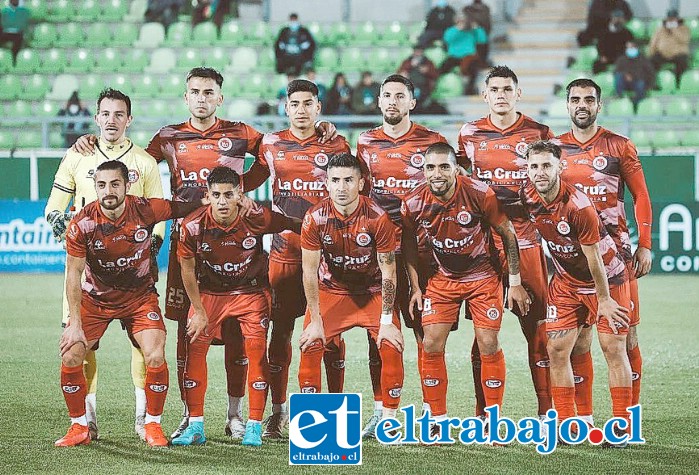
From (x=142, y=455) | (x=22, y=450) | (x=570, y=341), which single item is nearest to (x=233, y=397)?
(x=142, y=455)

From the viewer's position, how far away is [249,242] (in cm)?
662

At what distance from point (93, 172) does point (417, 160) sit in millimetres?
1964

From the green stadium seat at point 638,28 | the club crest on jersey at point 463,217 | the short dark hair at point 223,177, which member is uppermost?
the green stadium seat at point 638,28

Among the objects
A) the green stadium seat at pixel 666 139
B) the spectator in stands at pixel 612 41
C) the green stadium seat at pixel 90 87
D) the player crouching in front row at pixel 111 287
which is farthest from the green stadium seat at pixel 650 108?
the player crouching in front row at pixel 111 287

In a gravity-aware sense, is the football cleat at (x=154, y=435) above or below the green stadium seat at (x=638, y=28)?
below

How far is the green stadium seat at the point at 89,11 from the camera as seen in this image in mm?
20844

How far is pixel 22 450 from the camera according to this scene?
20.6 feet

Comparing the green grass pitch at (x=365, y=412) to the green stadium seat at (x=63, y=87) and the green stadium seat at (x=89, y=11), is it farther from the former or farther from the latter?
the green stadium seat at (x=89, y=11)

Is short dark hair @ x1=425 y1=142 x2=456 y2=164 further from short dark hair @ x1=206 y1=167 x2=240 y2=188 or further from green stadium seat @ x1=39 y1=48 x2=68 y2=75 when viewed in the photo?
green stadium seat @ x1=39 y1=48 x2=68 y2=75

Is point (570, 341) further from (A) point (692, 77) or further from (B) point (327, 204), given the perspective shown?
(A) point (692, 77)

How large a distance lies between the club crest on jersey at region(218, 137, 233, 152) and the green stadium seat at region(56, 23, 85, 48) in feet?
46.5

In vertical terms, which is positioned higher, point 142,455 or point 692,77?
point 692,77

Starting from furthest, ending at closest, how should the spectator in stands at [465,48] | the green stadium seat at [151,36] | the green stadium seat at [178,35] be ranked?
the green stadium seat at [151,36] → the green stadium seat at [178,35] → the spectator in stands at [465,48]

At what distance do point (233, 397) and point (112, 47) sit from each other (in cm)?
1466
